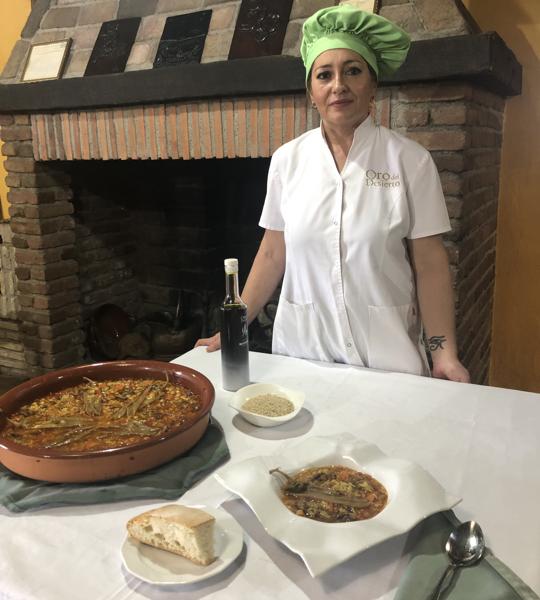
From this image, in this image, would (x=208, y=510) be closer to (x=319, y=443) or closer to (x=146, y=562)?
(x=146, y=562)

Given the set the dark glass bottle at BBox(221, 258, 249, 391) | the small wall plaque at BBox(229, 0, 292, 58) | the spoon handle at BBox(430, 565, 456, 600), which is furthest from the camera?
the small wall plaque at BBox(229, 0, 292, 58)

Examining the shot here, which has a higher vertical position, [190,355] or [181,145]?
[181,145]

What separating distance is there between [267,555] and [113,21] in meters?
2.46

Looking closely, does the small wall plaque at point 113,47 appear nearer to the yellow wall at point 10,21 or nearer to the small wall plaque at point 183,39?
the small wall plaque at point 183,39

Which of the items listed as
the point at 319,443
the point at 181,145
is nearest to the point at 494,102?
the point at 181,145

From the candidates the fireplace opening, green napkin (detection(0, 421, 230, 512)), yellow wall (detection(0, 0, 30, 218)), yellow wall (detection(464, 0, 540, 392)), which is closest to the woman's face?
green napkin (detection(0, 421, 230, 512))

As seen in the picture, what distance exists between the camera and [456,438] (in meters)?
1.02

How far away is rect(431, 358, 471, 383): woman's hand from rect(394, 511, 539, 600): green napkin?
25.4 inches

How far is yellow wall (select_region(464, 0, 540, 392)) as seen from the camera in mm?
2244

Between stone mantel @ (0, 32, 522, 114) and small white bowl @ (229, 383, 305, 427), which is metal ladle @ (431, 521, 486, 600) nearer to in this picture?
small white bowl @ (229, 383, 305, 427)

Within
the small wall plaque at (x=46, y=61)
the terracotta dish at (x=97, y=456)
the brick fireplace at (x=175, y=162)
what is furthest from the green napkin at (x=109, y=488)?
the small wall plaque at (x=46, y=61)

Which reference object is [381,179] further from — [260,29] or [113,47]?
[113,47]

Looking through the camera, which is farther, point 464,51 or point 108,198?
point 108,198

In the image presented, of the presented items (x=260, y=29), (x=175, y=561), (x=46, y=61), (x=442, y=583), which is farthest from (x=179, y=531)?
(x=46, y=61)
